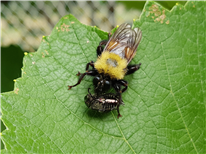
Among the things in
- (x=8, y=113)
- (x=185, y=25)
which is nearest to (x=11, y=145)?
(x=8, y=113)

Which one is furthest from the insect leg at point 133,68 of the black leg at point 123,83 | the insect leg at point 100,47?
the insect leg at point 100,47

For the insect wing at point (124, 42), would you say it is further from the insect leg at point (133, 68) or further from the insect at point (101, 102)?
the insect at point (101, 102)

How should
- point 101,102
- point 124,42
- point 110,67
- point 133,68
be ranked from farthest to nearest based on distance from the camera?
1. point 124,42
2. point 110,67
3. point 133,68
4. point 101,102

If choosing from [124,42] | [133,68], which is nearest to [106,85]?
[133,68]

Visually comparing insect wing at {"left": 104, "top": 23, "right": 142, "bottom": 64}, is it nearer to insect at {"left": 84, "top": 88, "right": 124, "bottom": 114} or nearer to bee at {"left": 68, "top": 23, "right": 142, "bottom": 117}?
bee at {"left": 68, "top": 23, "right": 142, "bottom": 117}

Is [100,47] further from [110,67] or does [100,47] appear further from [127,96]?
[127,96]

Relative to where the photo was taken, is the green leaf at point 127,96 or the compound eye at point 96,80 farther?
the compound eye at point 96,80
